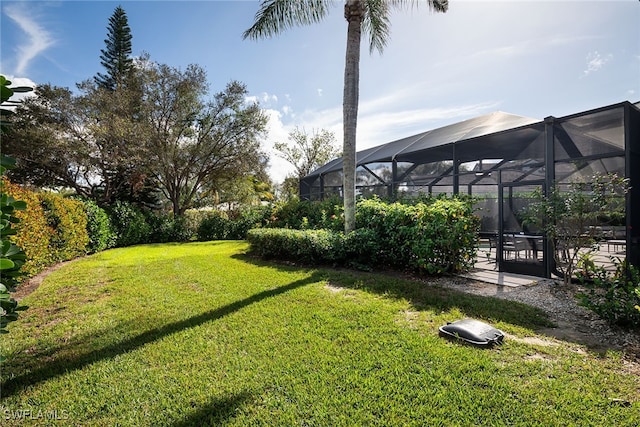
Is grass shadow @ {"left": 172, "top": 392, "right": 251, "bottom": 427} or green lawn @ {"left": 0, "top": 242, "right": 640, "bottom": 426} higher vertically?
green lawn @ {"left": 0, "top": 242, "right": 640, "bottom": 426}

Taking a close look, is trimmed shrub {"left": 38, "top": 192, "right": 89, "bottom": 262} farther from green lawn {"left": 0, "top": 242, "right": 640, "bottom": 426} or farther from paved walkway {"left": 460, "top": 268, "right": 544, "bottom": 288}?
paved walkway {"left": 460, "top": 268, "right": 544, "bottom": 288}

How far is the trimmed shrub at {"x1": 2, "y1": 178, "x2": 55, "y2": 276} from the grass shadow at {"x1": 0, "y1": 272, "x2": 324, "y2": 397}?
3.74m

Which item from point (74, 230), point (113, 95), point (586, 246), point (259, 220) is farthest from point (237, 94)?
point (586, 246)

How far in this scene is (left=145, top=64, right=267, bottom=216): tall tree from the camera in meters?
15.1

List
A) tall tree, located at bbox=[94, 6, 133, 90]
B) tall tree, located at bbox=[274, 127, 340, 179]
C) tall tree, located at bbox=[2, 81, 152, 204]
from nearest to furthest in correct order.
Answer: tall tree, located at bbox=[2, 81, 152, 204] → tall tree, located at bbox=[94, 6, 133, 90] → tall tree, located at bbox=[274, 127, 340, 179]

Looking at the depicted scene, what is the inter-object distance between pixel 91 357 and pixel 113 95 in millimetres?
14338

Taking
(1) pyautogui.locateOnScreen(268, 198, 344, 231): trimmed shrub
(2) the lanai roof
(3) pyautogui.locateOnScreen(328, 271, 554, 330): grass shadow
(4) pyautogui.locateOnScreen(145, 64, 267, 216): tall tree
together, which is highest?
(4) pyautogui.locateOnScreen(145, 64, 267, 216): tall tree

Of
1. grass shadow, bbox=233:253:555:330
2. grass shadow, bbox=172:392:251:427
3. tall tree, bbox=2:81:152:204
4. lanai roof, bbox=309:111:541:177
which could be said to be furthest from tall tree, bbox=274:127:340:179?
grass shadow, bbox=172:392:251:427

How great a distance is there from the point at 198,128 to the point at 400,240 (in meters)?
14.5

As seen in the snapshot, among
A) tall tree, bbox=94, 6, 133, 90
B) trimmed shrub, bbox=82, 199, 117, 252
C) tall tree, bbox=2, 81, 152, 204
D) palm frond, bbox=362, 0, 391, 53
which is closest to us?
palm frond, bbox=362, 0, 391, 53

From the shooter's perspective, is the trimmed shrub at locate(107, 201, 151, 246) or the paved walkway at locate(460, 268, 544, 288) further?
the trimmed shrub at locate(107, 201, 151, 246)

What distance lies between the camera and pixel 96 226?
1055 cm

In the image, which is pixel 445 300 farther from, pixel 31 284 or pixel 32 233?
pixel 32 233

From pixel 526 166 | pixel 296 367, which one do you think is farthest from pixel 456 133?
pixel 296 367
